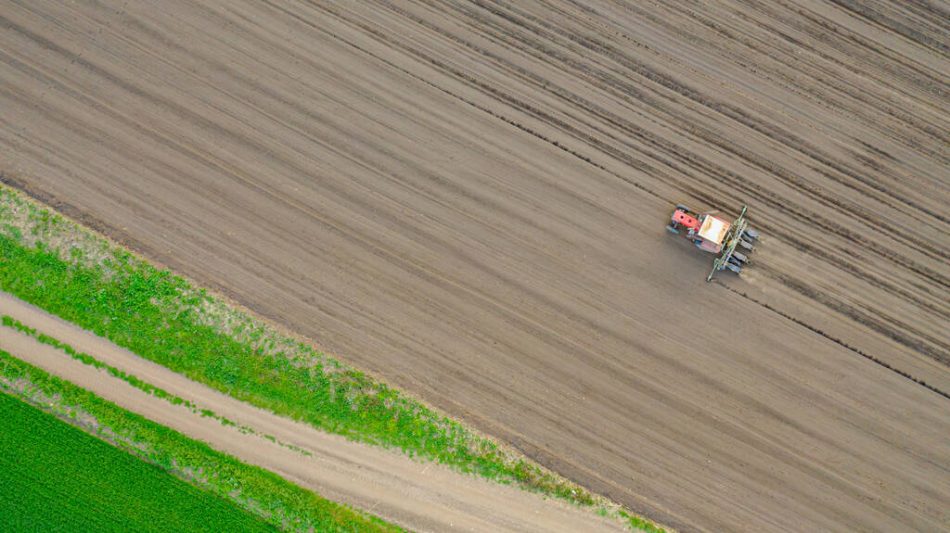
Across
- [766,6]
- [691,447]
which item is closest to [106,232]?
[691,447]

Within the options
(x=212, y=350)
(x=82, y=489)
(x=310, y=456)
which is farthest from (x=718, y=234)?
(x=82, y=489)

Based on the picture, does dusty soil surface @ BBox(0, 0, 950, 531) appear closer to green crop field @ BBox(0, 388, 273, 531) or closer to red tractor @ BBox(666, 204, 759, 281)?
red tractor @ BBox(666, 204, 759, 281)

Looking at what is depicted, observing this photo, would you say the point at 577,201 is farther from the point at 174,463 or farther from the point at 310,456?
the point at 174,463

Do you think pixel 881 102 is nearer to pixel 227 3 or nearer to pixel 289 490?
pixel 227 3

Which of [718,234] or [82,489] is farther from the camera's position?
[82,489]

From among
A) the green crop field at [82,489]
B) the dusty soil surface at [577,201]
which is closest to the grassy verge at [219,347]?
the dusty soil surface at [577,201]

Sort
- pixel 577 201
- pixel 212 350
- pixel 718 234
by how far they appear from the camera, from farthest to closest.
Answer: pixel 577 201 < pixel 212 350 < pixel 718 234

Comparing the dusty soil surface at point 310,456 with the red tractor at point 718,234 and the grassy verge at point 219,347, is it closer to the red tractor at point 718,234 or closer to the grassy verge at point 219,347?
the grassy verge at point 219,347
